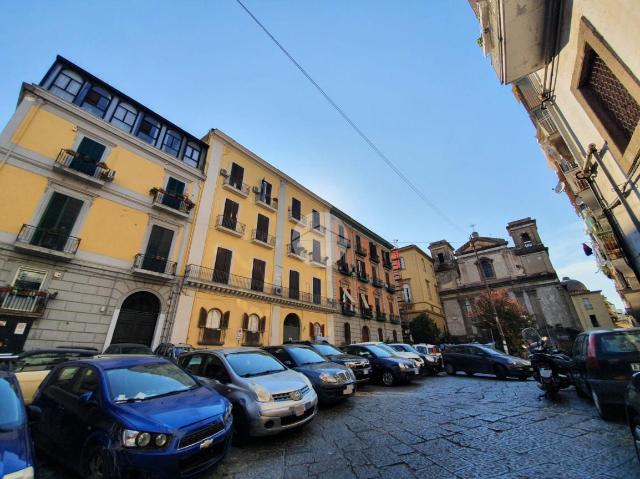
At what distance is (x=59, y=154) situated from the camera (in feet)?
37.1

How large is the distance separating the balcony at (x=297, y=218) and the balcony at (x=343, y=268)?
485cm

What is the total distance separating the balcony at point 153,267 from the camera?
1239 cm

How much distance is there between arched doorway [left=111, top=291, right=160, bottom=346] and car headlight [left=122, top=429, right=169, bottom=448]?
10915 millimetres

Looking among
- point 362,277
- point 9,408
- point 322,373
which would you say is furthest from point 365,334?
point 9,408

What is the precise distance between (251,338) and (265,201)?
941cm

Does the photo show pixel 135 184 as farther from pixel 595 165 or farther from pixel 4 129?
pixel 595 165

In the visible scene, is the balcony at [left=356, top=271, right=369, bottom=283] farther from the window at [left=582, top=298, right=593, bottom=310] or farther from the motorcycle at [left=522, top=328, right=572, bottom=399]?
the window at [left=582, top=298, right=593, bottom=310]

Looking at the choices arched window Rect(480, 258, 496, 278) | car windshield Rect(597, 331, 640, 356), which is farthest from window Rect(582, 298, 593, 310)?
car windshield Rect(597, 331, 640, 356)

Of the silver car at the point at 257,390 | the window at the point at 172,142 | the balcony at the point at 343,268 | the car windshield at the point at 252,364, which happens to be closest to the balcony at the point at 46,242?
the window at the point at 172,142

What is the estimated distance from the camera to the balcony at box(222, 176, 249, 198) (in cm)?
1717

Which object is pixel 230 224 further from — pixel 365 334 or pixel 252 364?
pixel 365 334

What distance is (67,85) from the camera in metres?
12.6

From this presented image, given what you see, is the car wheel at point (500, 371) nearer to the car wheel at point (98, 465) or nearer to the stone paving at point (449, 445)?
the stone paving at point (449, 445)

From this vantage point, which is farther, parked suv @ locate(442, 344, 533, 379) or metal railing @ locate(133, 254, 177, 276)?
metal railing @ locate(133, 254, 177, 276)
